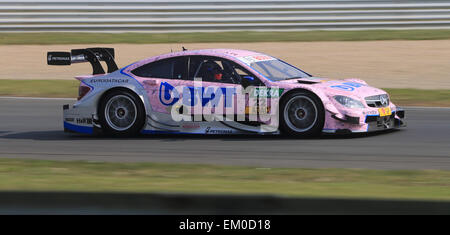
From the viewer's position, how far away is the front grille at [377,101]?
1092 cm

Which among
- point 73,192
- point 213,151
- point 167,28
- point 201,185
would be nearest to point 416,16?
point 167,28

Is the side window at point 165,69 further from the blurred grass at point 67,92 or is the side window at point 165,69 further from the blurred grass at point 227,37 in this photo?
the blurred grass at point 227,37

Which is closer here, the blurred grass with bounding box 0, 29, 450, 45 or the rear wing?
the rear wing

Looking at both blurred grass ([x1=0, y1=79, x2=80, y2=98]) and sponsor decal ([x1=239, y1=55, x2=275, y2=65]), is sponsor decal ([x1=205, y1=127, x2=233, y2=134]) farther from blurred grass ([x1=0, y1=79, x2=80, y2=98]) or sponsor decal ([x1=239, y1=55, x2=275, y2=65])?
blurred grass ([x1=0, y1=79, x2=80, y2=98])

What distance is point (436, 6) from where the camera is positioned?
91.8 ft

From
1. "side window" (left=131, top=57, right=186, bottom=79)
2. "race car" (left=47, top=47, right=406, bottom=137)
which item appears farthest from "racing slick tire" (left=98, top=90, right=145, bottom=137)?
"side window" (left=131, top=57, right=186, bottom=79)

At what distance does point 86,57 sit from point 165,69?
1.60 m

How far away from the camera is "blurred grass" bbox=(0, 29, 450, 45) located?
88.1 feet

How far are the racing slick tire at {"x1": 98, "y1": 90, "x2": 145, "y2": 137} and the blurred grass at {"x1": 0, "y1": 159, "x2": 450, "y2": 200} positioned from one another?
7.09ft

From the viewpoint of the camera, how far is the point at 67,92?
17.8 m

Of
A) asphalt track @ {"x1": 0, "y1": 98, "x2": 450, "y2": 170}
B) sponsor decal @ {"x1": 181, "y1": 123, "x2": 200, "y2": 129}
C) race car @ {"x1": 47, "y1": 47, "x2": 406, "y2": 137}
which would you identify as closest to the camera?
asphalt track @ {"x1": 0, "y1": 98, "x2": 450, "y2": 170}

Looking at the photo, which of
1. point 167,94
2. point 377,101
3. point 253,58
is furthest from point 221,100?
point 377,101

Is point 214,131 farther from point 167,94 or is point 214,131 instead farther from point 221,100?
point 167,94
